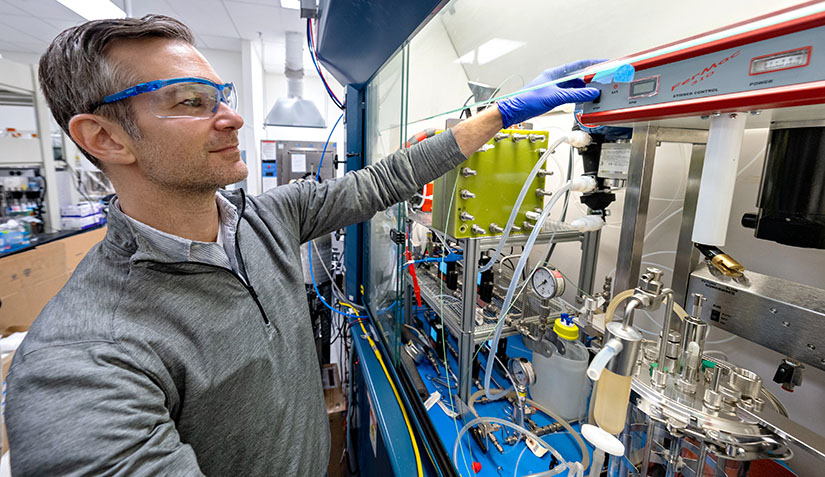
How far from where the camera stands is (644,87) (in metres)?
0.57

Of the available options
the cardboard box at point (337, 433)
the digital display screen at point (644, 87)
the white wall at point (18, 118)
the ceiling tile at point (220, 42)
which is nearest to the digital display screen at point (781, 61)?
the digital display screen at point (644, 87)

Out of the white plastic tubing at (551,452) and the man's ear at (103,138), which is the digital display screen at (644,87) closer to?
the white plastic tubing at (551,452)

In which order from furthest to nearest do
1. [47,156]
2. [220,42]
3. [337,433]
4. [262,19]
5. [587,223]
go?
[220,42] → [262,19] → [47,156] → [337,433] → [587,223]

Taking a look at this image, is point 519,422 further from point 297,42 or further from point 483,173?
point 297,42

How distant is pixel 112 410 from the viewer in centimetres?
49

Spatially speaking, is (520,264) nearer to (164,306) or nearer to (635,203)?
(635,203)

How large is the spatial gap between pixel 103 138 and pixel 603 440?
3.47 feet

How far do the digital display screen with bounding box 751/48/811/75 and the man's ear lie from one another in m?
1.02

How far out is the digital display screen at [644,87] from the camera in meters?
0.56

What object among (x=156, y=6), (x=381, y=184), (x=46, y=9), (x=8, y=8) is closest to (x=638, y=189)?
(x=381, y=184)

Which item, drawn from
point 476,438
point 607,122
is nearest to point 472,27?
point 607,122

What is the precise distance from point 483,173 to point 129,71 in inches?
34.7

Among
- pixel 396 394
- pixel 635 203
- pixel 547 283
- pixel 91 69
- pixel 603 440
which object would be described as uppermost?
pixel 91 69

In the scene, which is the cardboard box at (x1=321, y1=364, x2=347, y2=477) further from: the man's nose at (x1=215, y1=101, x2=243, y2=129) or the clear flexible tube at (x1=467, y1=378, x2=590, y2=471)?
the man's nose at (x1=215, y1=101, x2=243, y2=129)
